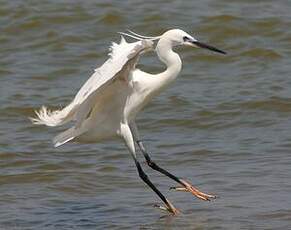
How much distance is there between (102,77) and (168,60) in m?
0.66

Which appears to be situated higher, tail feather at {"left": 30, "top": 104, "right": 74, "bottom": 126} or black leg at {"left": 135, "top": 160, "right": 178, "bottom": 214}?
tail feather at {"left": 30, "top": 104, "right": 74, "bottom": 126}

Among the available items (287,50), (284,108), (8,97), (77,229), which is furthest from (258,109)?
(77,229)

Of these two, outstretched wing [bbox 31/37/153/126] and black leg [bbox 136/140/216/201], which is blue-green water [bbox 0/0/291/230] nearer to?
black leg [bbox 136/140/216/201]

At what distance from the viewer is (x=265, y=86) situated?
11.3m

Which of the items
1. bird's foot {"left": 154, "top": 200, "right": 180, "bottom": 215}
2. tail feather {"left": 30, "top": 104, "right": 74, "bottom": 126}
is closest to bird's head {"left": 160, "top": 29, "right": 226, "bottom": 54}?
tail feather {"left": 30, "top": 104, "right": 74, "bottom": 126}

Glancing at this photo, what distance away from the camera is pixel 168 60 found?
7871 mm

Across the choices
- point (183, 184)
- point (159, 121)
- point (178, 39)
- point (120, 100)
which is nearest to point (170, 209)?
point (183, 184)

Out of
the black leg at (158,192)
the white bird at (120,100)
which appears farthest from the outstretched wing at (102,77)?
the black leg at (158,192)

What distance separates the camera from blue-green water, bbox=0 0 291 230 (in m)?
7.84

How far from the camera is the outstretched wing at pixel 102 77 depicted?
730cm

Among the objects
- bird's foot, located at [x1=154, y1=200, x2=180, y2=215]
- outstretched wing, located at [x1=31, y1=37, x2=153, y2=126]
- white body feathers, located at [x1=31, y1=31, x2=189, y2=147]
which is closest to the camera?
outstretched wing, located at [x1=31, y1=37, x2=153, y2=126]

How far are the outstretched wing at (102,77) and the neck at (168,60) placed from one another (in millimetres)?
282

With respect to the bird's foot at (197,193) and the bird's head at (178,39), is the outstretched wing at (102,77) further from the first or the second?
the bird's foot at (197,193)

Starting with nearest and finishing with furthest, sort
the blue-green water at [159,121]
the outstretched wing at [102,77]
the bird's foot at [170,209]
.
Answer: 1. the outstretched wing at [102,77]
2. the bird's foot at [170,209]
3. the blue-green water at [159,121]
